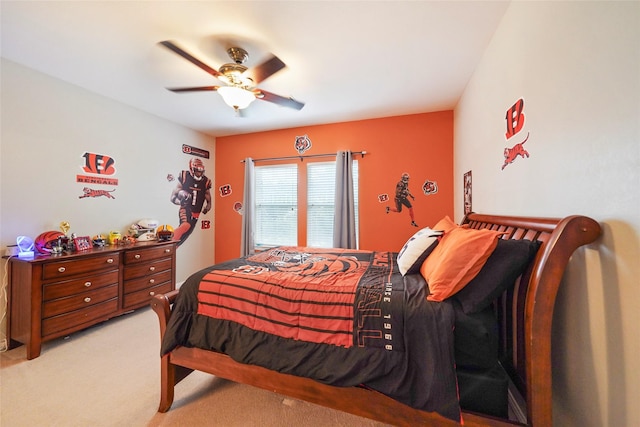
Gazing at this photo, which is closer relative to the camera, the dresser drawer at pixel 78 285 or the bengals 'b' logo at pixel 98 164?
the dresser drawer at pixel 78 285

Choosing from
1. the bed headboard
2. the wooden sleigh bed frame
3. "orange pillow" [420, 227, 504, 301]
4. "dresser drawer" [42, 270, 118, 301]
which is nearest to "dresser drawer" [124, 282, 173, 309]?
"dresser drawer" [42, 270, 118, 301]

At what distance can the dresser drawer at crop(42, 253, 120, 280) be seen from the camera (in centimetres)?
212

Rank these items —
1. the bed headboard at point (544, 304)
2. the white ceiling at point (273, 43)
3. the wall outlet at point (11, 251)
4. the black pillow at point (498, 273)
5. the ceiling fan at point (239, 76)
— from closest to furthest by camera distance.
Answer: the bed headboard at point (544, 304)
the black pillow at point (498, 273)
the white ceiling at point (273, 43)
the ceiling fan at point (239, 76)
the wall outlet at point (11, 251)

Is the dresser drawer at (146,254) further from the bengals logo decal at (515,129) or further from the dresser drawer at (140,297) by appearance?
the bengals logo decal at (515,129)

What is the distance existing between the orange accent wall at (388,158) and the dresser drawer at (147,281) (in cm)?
A: 199

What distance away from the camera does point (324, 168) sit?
3.90 meters

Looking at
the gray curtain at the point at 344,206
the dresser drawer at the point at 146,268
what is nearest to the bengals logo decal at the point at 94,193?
the dresser drawer at the point at 146,268

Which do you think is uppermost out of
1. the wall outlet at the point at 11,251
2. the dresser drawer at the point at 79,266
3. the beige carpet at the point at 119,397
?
the wall outlet at the point at 11,251

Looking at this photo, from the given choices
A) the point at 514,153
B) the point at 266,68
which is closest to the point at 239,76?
the point at 266,68

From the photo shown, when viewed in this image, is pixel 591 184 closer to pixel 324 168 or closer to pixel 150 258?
pixel 324 168

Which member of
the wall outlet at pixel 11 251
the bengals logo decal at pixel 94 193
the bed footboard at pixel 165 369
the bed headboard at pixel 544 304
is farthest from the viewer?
the bengals logo decal at pixel 94 193

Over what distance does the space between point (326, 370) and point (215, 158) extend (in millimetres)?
4337

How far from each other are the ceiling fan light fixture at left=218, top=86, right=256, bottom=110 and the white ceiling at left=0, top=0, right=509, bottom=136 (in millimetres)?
370

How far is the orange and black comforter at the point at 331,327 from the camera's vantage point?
Answer: 1.10 m
